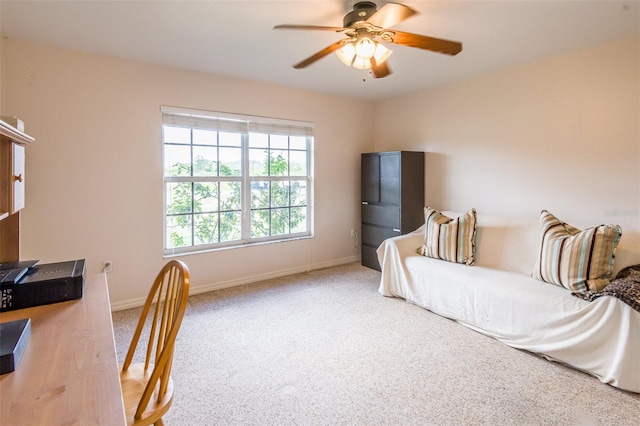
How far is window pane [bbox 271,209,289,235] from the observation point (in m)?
4.25

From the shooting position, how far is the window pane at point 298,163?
4.34 metres

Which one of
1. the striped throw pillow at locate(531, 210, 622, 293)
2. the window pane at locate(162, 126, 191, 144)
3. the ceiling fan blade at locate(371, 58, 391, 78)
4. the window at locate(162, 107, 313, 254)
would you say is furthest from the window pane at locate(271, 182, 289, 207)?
the striped throw pillow at locate(531, 210, 622, 293)

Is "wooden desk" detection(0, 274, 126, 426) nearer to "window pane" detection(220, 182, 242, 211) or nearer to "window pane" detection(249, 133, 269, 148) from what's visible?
"window pane" detection(220, 182, 242, 211)

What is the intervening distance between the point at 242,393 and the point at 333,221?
295 centimetres

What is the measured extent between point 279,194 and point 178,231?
127 cm

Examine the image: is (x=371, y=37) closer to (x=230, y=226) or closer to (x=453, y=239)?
(x=453, y=239)

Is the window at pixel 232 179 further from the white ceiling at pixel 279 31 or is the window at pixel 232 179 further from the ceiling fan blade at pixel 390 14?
the ceiling fan blade at pixel 390 14

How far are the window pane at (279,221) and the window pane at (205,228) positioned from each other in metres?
0.72

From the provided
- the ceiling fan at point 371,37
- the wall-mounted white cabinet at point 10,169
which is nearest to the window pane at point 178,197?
the wall-mounted white cabinet at point 10,169

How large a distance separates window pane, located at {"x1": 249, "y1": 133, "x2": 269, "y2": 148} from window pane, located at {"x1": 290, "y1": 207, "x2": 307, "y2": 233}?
0.90m

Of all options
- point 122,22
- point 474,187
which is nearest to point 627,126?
point 474,187

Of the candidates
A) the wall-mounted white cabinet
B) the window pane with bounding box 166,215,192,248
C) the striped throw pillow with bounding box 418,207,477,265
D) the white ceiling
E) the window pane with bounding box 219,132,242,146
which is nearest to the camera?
the wall-mounted white cabinet

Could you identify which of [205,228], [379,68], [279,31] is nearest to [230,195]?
[205,228]

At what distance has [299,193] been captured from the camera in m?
4.43
